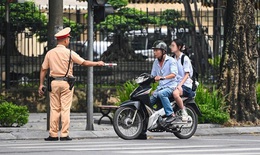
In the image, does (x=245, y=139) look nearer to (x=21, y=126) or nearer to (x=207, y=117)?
(x=207, y=117)

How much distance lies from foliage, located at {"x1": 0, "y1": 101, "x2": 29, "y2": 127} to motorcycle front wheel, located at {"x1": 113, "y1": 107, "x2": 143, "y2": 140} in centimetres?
257

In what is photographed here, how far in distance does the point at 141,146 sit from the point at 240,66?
6259 millimetres

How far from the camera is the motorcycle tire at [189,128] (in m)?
17.8

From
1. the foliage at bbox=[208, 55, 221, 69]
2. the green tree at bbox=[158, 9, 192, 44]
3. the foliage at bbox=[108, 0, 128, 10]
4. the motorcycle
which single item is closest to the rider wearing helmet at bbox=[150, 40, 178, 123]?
the motorcycle

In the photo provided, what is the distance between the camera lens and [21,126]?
1947cm

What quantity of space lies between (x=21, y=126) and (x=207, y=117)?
12.1ft

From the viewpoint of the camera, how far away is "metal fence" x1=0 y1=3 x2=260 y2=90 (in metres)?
24.7

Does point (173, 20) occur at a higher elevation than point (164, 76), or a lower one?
higher

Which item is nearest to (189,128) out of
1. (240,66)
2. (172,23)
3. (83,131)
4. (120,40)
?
(83,131)

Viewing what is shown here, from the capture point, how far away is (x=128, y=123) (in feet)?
56.3

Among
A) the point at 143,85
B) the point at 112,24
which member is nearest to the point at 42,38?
the point at 112,24

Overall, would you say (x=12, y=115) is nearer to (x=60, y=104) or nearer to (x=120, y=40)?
(x=60, y=104)

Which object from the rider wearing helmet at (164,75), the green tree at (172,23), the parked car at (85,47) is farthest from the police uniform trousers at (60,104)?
the green tree at (172,23)

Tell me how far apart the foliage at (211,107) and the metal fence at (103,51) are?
470 cm
